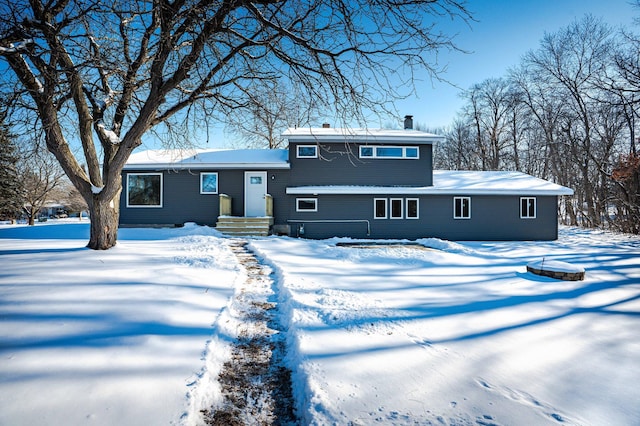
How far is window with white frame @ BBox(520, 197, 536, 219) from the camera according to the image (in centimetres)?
1538

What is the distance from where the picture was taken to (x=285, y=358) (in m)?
2.94

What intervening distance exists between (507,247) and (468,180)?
15.3ft

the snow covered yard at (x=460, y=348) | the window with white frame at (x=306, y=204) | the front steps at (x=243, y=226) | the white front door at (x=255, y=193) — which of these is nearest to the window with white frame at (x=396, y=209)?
the window with white frame at (x=306, y=204)

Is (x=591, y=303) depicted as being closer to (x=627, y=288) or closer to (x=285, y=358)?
(x=627, y=288)

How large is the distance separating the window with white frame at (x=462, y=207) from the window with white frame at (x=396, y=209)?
2.73 metres

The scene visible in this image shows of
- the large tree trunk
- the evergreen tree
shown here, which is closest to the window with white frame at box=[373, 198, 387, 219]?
the large tree trunk

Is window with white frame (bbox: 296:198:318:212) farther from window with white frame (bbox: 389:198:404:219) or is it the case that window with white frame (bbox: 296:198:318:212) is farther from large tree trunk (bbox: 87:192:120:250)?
large tree trunk (bbox: 87:192:120:250)

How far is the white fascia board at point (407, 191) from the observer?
1434 cm

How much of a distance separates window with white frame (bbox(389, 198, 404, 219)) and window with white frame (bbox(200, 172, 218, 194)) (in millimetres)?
8650

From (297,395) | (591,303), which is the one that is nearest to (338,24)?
(297,395)

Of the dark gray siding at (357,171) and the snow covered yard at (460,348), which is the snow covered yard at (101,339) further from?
the dark gray siding at (357,171)

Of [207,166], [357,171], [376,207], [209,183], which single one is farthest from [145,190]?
[376,207]

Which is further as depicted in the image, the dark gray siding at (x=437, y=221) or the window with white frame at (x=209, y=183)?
the window with white frame at (x=209, y=183)

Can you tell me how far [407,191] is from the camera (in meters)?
14.6
